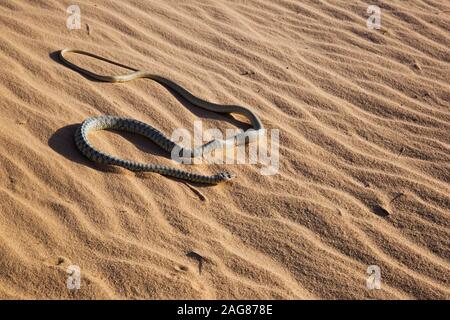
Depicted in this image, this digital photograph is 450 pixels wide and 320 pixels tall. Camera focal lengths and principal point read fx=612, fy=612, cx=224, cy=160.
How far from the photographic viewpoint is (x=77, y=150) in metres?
5.15

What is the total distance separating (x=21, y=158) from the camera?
190 inches

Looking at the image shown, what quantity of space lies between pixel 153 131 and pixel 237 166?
0.83 meters

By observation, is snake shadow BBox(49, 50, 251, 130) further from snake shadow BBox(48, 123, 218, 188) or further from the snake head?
the snake head

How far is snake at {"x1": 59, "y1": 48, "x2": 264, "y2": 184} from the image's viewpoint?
16.8 ft

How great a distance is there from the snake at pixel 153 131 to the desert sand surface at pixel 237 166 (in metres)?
0.09

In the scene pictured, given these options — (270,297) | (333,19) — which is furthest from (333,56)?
(270,297)

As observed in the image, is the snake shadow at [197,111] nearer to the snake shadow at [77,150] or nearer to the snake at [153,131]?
the snake at [153,131]

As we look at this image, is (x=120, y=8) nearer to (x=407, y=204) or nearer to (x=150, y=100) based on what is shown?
(x=150, y=100)
